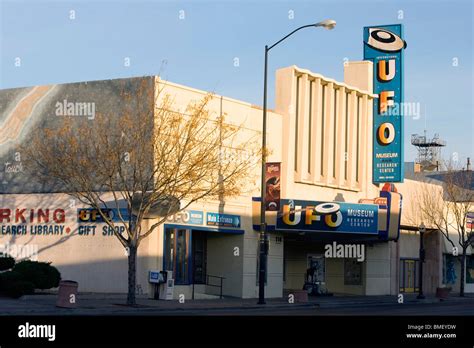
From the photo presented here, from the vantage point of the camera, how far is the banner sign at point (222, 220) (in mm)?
40312

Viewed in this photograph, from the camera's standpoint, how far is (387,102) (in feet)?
168

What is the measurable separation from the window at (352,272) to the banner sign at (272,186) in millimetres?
12468

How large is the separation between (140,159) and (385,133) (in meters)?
22.1

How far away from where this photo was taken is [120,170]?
104ft

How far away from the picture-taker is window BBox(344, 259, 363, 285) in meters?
51.2

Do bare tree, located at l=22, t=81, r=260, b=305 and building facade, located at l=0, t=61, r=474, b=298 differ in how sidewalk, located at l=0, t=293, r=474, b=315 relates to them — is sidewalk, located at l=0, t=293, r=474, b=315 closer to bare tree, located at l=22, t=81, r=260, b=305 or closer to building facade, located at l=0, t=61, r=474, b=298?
bare tree, located at l=22, t=81, r=260, b=305

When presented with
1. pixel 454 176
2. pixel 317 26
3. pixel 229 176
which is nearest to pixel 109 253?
pixel 229 176

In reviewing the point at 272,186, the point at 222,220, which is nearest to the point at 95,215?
the point at 222,220

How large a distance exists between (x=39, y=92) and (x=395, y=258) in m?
23.2

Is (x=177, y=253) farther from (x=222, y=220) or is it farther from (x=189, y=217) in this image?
(x=222, y=220)

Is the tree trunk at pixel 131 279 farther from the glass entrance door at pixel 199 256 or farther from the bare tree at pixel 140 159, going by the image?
the glass entrance door at pixel 199 256

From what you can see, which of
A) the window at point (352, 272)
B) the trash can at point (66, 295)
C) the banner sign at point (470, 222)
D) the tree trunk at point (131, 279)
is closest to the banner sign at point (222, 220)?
the tree trunk at point (131, 279)

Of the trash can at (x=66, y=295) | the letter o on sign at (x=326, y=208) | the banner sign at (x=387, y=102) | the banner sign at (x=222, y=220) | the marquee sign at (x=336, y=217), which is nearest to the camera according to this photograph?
the trash can at (x=66, y=295)
